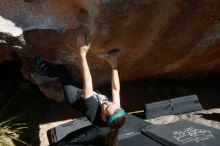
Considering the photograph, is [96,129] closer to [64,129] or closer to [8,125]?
[64,129]

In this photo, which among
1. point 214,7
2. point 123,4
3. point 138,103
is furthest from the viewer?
point 138,103

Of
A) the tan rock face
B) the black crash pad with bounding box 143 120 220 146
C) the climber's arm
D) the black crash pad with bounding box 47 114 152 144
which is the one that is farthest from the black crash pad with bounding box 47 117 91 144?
the climber's arm

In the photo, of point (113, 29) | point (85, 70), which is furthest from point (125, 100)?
point (85, 70)

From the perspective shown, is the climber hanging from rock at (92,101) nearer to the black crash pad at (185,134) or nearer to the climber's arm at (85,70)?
the climber's arm at (85,70)

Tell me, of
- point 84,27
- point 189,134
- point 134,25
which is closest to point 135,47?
point 134,25

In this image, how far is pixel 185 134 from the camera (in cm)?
513

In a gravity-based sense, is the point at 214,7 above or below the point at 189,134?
above

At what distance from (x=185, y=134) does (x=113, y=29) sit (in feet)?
4.81

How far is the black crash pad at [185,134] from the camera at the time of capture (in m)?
4.90

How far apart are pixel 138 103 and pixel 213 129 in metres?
1.73

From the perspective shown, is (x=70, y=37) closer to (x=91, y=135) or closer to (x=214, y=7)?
(x=91, y=135)

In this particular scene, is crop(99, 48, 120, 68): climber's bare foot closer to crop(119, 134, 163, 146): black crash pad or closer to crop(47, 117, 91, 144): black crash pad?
crop(119, 134, 163, 146): black crash pad

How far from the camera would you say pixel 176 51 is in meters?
5.89

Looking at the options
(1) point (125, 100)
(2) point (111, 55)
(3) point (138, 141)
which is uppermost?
(2) point (111, 55)
